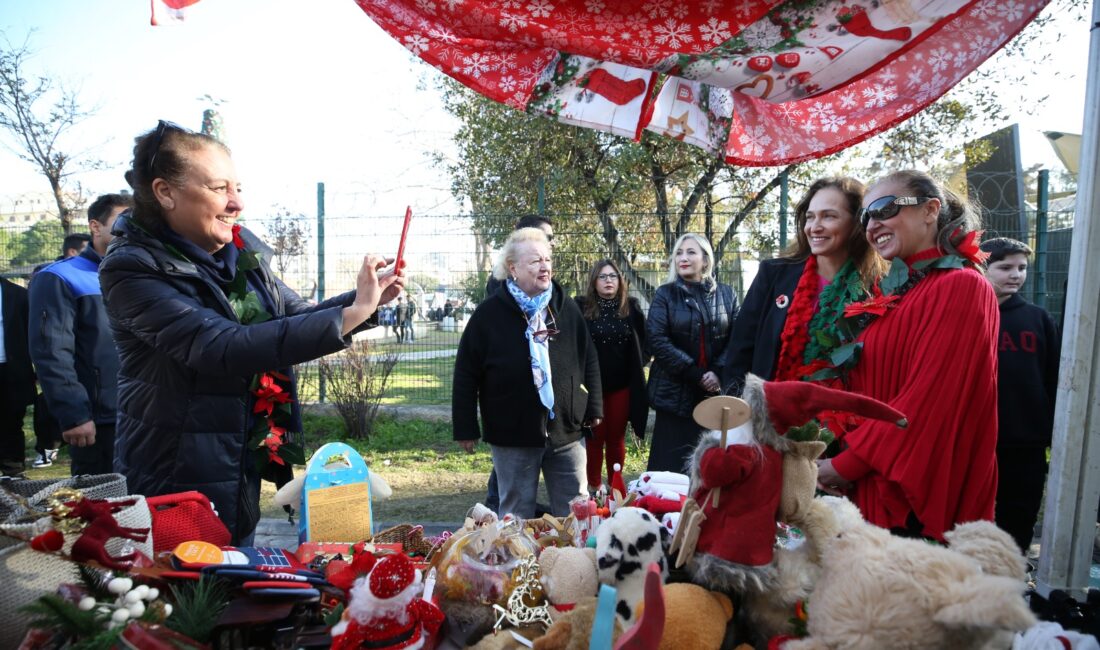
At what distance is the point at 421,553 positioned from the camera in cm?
182

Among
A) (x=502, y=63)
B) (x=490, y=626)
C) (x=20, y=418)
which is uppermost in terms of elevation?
(x=502, y=63)

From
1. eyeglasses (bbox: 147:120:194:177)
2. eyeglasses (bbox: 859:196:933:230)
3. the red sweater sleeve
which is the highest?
eyeglasses (bbox: 147:120:194:177)

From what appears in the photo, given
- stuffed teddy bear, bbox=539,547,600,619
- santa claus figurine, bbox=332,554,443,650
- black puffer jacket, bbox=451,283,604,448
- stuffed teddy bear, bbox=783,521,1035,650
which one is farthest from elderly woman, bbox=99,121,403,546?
black puffer jacket, bbox=451,283,604,448

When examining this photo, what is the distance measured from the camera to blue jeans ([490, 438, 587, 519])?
150 inches

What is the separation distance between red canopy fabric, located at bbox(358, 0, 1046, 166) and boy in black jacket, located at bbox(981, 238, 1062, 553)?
6.73ft

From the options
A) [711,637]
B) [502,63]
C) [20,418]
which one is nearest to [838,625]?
[711,637]

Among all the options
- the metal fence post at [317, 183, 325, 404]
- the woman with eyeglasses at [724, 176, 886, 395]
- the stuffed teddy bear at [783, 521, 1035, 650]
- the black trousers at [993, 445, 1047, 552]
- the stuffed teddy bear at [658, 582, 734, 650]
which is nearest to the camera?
the stuffed teddy bear at [783, 521, 1035, 650]

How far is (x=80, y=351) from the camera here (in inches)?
150

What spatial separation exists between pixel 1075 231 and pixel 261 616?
2163 mm

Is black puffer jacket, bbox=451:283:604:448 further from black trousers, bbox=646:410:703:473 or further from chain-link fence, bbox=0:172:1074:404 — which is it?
chain-link fence, bbox=0:172:1074:404

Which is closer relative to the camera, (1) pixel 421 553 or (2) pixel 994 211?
(1) pixel 421 553

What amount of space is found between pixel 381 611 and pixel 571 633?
1.16ft

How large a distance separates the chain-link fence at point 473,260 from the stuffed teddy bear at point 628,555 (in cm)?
518

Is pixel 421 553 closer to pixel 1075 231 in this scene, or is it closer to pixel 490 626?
pixel 490 626
